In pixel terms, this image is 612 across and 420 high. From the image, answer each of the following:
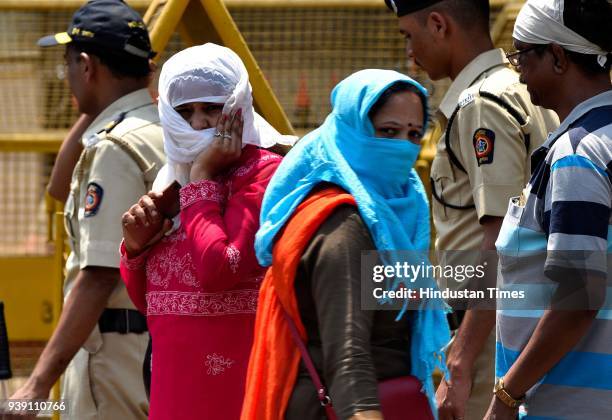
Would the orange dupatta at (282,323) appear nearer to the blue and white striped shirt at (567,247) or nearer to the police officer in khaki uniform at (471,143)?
the blue and white striped shirt at (567,247)

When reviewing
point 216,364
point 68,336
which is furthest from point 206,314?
point 68,336

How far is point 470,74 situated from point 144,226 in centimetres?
143

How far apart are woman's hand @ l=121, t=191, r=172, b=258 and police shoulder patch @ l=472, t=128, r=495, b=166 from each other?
110 centimetres

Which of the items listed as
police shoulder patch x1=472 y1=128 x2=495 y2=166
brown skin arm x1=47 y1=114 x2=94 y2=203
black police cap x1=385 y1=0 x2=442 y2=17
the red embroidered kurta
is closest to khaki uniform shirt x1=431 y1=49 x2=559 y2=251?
police shoulder patch x1=472 y1=128 x2=495 y2=166

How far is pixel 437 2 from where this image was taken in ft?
13.9

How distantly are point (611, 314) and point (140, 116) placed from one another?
217 cm

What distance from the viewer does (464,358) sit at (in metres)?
3.77

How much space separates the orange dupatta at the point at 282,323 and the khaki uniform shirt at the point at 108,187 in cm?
142

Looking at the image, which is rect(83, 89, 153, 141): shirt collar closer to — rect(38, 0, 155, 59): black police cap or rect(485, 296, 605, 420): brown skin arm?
rect(38, 0, 155, 59): black police cap

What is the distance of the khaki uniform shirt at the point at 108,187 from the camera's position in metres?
4.22

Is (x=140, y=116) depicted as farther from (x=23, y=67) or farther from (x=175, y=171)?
(x=23, y=67)

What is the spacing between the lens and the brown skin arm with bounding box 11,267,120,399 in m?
4.11

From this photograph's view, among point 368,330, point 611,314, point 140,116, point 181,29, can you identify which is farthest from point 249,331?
point 181,29

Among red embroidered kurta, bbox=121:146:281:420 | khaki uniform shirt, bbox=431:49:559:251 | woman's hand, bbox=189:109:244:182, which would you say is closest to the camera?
red embroidered kurta, bbox=121:146:281:420
